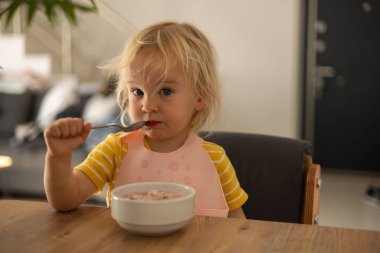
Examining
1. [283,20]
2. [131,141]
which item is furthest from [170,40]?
[283,20]

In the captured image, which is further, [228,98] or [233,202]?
[228,98]

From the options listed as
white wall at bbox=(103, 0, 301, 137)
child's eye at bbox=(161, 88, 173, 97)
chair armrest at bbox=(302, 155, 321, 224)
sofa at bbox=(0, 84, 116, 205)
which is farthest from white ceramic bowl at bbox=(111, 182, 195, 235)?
white wall at bbox=(103, 0, 301, 137)

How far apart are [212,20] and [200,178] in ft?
12.6

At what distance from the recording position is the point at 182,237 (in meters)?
0.79

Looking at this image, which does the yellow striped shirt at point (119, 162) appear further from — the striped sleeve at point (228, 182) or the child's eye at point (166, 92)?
the child's eye at point (166, 92)

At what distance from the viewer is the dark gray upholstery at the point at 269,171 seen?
1261 millimetres

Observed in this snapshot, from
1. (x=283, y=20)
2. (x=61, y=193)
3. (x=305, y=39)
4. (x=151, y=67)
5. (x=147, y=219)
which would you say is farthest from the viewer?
(x=305, y=39)

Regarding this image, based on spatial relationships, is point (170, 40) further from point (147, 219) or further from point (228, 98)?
point (228, 98)

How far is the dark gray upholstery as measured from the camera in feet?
4.14

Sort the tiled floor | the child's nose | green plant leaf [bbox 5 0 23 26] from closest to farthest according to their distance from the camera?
green plant leaf [bbox 5 0 23 26] → the child's nose → the tiled floor

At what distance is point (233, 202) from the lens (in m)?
1.16

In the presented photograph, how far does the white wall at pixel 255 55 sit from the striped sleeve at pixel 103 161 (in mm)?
3504

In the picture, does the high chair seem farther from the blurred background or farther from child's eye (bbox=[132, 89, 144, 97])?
the blurred background

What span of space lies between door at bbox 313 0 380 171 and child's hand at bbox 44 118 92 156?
4.41 meters
